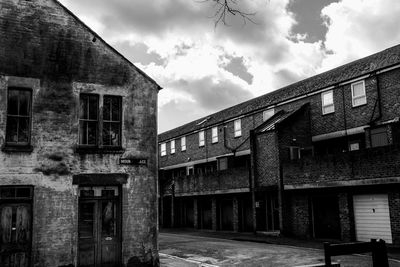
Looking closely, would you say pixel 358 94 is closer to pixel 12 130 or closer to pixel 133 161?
pixel 133 161

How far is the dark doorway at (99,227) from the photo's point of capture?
1380 centimetres

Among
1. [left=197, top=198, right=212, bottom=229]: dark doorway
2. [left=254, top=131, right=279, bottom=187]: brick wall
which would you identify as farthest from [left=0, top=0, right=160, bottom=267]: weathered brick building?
[left=197, top=198, right=212, bottom=229]: dark doorway

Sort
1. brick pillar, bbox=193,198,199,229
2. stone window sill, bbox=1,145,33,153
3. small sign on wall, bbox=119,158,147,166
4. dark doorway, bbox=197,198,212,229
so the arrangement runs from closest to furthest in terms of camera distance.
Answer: stone window sill, bbox=1,145,33,153 < small sign on wall, bbox=119,158,147,166 < dark doorway, bbox=197,198,212,229 < brick pillar, bbox=193,198,199,229

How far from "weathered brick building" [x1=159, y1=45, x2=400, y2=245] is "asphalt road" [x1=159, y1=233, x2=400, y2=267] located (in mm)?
4380

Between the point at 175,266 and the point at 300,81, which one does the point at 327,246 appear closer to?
the point at 175,266

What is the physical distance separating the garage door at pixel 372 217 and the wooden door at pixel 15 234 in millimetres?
15539

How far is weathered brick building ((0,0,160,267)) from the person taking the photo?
13164 millimetres

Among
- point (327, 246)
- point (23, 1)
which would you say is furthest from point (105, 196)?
point (327, 246)

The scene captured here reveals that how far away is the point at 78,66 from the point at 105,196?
439 centimetres

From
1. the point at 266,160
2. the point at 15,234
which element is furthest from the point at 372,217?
the point at 15,234

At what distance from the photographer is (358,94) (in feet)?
80.0

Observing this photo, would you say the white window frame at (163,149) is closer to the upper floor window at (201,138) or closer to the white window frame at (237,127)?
the upper floor window at (201,138)

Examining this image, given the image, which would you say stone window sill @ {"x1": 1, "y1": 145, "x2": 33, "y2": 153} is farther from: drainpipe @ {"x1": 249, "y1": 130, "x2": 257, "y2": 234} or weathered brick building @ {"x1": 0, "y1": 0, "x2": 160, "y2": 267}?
drainpipe @ {"x1": 249, "y1": 130, "x2": 257, "y2": 234}

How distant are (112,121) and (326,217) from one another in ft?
45.6
